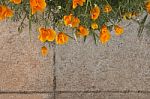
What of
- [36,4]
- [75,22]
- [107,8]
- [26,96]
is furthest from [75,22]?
[26,96]

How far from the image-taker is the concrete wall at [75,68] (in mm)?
3971

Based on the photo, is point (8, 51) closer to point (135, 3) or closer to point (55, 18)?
point (55, 18)

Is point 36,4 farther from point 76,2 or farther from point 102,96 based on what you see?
point 102,96

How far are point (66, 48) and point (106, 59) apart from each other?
1.26 ft

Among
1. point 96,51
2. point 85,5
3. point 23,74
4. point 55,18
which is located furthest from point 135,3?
point 23,74

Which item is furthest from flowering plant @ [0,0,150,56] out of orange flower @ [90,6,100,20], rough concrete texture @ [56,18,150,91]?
rough concrete texture @ [56,18,150,91]

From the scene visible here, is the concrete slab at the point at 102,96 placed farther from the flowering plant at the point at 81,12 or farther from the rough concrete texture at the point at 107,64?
the flowering plant at the point at 81,12

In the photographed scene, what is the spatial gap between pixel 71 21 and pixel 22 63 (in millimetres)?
1306

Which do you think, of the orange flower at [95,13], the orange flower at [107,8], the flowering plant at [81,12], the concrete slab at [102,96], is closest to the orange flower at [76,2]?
the flowering plant at [81,12]

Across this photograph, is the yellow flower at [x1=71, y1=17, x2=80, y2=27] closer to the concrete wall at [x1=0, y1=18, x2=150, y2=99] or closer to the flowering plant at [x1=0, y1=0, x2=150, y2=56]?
the flowering plant at [x1=0, y1=0, x2=150, y2=56]

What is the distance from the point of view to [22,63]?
13.1 ft

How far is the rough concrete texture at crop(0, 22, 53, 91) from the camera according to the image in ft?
13.0

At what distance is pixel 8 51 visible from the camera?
4.01m

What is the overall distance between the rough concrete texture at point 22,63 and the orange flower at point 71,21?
1.19 metres
